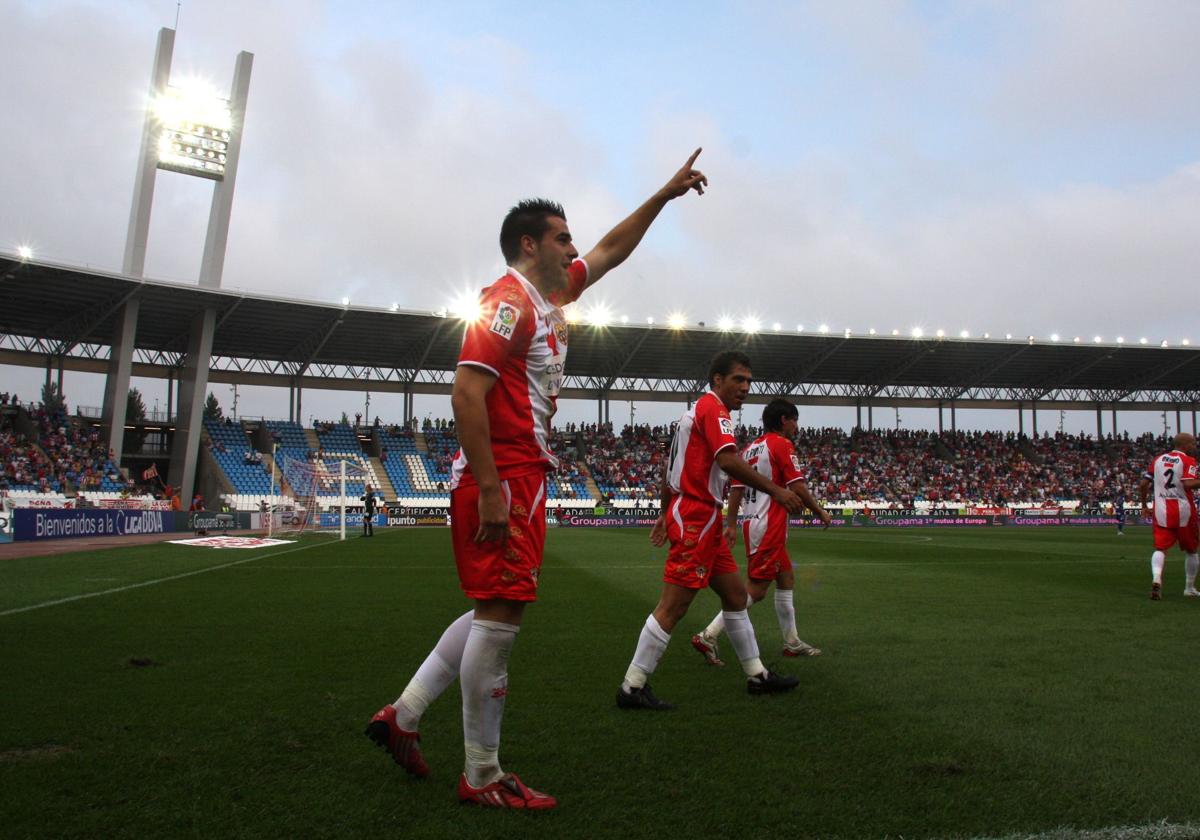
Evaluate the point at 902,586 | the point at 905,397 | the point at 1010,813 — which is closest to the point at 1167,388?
the point at 905,397

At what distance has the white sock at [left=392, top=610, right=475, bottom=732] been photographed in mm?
3283

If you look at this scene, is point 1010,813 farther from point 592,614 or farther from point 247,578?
point 247,578

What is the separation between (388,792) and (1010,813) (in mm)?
2217

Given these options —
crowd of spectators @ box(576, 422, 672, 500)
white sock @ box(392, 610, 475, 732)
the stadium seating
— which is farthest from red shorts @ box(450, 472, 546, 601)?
crowd of spectators @ box(576, 422, 672, 500)

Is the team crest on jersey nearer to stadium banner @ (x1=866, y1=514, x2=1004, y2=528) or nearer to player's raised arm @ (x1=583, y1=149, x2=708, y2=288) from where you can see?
player's raised arm @ (x1=583, y1=149, x2=708, y2=288)

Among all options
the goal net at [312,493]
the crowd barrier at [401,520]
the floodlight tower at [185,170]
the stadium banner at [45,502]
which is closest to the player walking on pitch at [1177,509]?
the crowd barrier at [401,520]

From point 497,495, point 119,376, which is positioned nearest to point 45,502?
point 119,376

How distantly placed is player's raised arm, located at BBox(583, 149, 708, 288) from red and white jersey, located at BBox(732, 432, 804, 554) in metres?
2.93

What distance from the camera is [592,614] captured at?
848cm

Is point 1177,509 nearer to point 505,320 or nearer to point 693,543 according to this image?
point 693,543

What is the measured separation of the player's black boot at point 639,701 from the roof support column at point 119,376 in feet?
122

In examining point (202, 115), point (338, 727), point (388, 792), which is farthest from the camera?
point (202, 115)

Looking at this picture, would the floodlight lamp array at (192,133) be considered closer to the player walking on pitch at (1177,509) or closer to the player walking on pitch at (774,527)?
the player walking on pitch at (774,527)

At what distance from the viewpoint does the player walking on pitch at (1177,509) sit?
9.84 metres
